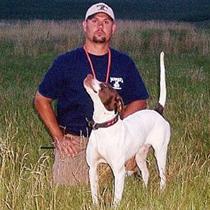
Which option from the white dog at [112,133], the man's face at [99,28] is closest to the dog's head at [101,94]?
the white dog at [112,133]

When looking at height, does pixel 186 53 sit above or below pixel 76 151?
below

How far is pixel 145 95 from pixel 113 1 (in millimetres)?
65539

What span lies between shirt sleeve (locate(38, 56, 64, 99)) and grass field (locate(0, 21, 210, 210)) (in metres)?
0.58

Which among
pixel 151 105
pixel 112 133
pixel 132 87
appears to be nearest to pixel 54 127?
pixel 132 87

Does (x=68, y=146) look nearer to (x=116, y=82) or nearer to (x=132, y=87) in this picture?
(x=116, y=82)

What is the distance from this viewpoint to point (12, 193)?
566 cm

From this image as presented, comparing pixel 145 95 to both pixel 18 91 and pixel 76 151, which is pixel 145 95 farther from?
pixel 18 91

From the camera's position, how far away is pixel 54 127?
21.9ft

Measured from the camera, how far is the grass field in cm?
568

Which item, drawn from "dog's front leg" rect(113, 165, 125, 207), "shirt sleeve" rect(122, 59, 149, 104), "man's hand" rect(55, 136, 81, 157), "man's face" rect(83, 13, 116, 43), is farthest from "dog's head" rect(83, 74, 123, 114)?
"shirt sleeve" rect(122, 59, 149, 104)

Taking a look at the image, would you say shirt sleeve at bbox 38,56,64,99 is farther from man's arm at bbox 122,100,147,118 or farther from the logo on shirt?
man's arm at bbox 122,100,147,118

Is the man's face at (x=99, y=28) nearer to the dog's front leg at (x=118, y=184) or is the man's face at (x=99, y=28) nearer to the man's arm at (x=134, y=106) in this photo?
the man's arm at (x=134, y=106)

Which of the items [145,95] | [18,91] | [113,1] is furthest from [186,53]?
[113,1]

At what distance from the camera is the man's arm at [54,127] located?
6.51 meters
